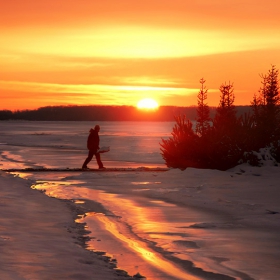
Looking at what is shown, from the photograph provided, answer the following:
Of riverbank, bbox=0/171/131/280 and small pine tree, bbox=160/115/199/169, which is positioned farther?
small pine tree, bbox=160/115/199/169

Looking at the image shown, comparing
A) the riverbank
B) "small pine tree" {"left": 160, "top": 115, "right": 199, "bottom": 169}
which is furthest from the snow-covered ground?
"small pine tree" {"left": 160, "top": 115, "right": 199, "bottom": 169}

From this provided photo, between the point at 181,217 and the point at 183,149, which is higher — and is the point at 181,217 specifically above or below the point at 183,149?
below

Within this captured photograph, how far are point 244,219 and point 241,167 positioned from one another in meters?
9.31

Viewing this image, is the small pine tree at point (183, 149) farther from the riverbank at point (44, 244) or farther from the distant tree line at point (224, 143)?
the riverbank at point (44, 244)

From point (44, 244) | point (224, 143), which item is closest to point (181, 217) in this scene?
point (44, 244)

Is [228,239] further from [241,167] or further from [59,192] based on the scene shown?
[241,167]

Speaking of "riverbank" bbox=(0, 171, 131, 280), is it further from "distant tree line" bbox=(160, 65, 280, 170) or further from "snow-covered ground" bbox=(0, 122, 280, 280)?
"distant tree line" bbox=(160, 65, 280, 170)

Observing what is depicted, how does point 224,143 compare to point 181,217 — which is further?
point 224,143

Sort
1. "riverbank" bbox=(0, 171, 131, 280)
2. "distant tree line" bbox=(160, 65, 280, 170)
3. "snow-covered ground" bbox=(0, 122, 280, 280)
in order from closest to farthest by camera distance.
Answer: "riverbank" bbox=(0, 171, 131, 280), "snow-covered ground" bbox=(0, 122, 280, 280), "distant tree line" bbox=(160, 65, 280, 170)

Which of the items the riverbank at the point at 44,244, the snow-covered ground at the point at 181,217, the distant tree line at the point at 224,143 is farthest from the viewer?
the distant tree line at the point at 224,143

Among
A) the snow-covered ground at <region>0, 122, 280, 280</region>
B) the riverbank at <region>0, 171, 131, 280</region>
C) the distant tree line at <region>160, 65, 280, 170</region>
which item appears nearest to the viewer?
the riverbank at <region>0, 171, 131, 280</region>

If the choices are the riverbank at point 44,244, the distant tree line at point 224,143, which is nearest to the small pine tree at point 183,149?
the distant tree line at point 224,143

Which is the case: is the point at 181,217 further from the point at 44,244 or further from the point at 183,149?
the point at 183,149

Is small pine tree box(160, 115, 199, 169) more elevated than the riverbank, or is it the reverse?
small pine tree box(160, 115, 199, 169)
